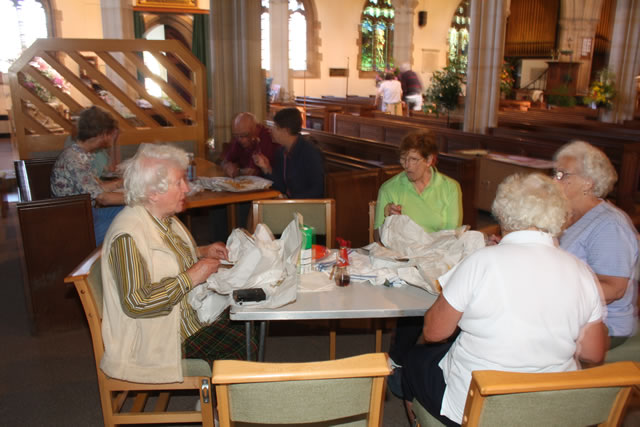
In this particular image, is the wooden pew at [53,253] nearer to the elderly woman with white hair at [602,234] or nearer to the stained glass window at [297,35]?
the elderly woman with white hair at [602,234]

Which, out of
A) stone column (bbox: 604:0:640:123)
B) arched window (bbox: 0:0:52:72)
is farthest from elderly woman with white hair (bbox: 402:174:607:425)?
arched window (bbox: 0:0:52:72)

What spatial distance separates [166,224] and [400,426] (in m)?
1.46

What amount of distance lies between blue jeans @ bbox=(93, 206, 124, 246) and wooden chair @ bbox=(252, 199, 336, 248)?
129cm

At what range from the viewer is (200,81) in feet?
19.1

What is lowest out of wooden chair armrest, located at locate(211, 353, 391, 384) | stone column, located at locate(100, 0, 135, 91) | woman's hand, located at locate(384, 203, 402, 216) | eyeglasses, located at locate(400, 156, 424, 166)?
wooden chair armrest, located at locate(211, 353, 391, 384)

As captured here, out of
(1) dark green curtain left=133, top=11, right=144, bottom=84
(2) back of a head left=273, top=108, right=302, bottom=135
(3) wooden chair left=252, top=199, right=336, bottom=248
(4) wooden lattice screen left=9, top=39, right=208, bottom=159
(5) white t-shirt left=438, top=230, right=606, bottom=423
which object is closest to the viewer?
(5) white t-shirt left=438, top=230, right=606, bottom=423

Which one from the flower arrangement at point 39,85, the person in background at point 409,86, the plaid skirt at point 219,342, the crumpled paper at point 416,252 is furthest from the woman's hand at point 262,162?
the person in background at point 409,86

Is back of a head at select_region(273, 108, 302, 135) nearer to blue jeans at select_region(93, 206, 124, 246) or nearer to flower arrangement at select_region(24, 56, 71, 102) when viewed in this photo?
blue jeans at select_region(93, 206, 124, 246)

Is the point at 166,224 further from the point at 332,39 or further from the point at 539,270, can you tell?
the point at 332,39

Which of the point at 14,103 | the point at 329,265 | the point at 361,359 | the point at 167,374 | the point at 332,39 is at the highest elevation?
the point at 332,39

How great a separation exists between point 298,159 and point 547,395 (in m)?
3.00

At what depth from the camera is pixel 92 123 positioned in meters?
3.58

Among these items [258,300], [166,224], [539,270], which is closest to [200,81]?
[166,224]

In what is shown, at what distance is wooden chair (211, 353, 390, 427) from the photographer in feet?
4.23
